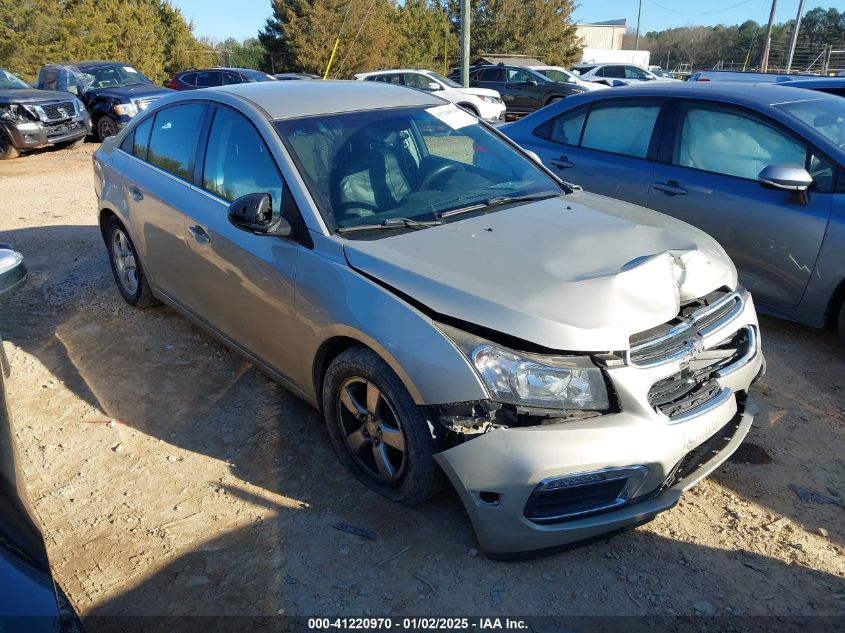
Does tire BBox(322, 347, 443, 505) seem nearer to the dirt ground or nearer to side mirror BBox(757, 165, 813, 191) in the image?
the dirt ground

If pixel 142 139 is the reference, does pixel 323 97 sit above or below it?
above

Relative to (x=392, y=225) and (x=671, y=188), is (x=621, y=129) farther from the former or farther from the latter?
(x=392, y=225)

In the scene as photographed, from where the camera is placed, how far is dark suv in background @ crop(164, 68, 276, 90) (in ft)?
57.5

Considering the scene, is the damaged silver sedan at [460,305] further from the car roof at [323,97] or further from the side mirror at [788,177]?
the side mirror at [788,177]

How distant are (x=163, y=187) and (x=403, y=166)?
1658 millimetres

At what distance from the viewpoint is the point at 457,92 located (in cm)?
1609

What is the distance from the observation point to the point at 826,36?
51062mm

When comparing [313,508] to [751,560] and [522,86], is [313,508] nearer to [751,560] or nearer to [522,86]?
[751,560]

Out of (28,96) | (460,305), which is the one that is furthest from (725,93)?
(28,96)

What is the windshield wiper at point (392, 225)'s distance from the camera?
3117 mm

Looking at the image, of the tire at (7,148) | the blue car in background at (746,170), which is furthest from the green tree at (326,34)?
the blue car in background at (746,170)

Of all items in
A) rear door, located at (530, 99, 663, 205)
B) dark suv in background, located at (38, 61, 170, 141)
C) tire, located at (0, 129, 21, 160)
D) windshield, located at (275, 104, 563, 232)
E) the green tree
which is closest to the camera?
windshield, located at (275, 104, 563, 232)

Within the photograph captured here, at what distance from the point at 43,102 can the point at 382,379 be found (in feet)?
43.4

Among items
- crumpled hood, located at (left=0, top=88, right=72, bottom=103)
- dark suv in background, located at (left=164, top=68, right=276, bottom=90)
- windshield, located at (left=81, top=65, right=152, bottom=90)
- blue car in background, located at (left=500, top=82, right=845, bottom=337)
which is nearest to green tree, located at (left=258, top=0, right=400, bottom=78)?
dark suv in background, located at (left=164, top=68, right=276, bottom=90)
